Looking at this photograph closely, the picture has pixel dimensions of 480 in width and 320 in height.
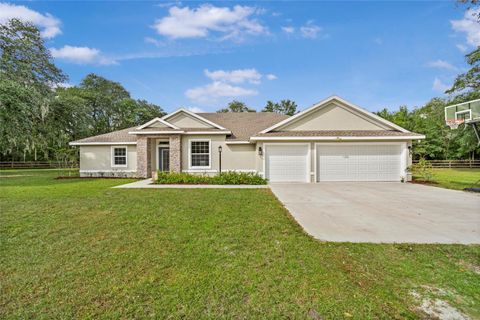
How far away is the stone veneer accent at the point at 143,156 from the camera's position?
584 inches

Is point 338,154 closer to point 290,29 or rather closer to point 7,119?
point 290,29

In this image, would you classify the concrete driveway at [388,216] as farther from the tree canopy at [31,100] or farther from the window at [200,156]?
the tree canopy at [31,100]

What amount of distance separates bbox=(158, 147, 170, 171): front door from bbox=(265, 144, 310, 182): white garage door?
7.00 meters

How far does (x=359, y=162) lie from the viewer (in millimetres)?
13242

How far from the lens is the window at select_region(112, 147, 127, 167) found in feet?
52.7

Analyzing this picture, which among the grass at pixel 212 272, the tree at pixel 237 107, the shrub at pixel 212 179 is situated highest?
the tree at pixel 237 107

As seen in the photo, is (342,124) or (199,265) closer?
(199,265)

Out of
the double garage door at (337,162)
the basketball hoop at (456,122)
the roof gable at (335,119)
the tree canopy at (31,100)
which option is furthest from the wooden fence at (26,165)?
the basketball hoop at (456,122)

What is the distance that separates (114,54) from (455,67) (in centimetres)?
3098

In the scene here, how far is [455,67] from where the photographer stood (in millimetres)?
23016

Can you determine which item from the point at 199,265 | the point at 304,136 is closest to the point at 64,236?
the point at 199,265

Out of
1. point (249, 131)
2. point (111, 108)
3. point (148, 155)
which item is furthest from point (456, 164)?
point (111, 108)

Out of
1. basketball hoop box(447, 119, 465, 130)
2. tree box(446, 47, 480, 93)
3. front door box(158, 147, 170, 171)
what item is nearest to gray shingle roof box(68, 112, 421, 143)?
basketball hoop box(447, 119, 465, 130)

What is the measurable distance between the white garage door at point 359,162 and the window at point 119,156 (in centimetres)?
1292
